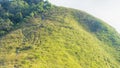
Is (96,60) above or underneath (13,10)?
underneath

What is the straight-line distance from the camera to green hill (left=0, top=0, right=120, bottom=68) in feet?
327

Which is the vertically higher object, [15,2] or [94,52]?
[15,2]

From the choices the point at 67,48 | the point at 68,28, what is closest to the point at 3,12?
the point at 68,28

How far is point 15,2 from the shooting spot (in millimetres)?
161125

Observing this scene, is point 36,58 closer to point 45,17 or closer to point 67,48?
point 67,48

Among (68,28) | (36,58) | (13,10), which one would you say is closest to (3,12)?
(13,10)

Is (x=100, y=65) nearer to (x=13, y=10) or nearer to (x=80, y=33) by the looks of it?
(x=80, y=33)

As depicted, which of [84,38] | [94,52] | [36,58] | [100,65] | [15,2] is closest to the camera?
[36,58]

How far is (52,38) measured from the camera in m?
119

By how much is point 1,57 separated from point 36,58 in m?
10.9

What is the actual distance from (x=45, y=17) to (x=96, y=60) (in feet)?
142

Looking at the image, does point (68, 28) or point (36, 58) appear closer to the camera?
point (36, 58)

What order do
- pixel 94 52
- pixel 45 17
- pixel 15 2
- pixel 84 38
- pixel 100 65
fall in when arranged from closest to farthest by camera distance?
pixel 100 65 < pixel 94 52 < pixel 84 38 < pixel 45 17 < pixel 15 2

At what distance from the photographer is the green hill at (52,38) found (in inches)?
3925
